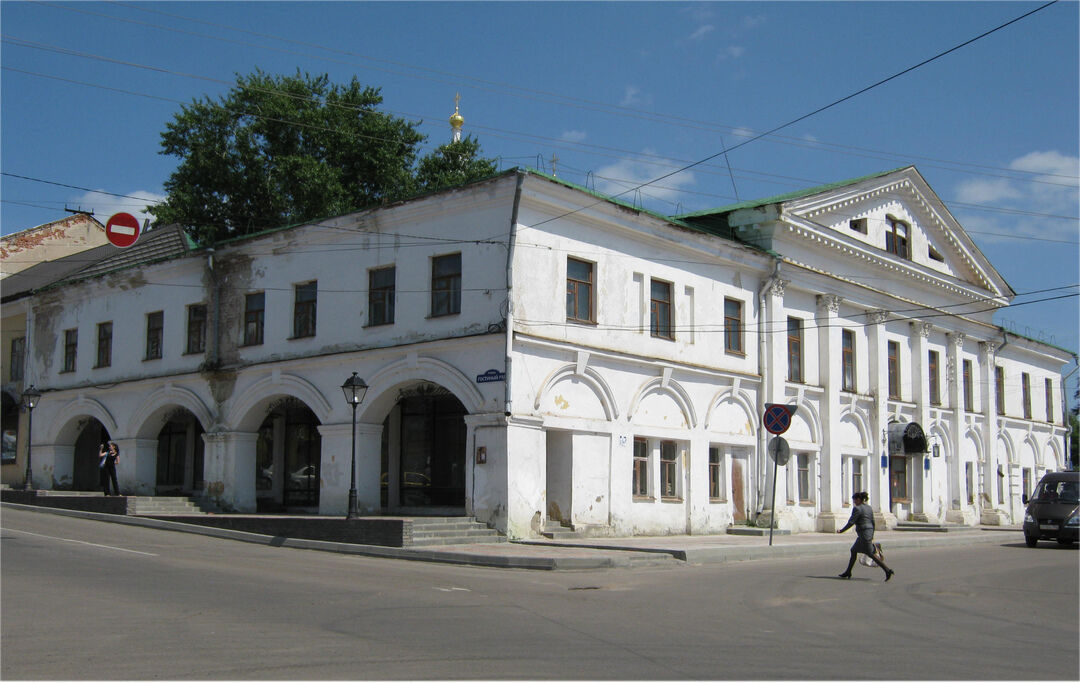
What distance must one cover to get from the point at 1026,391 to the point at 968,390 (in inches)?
283

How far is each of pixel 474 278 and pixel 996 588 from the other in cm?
1230

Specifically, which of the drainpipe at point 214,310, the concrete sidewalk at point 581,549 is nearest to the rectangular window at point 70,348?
the drainpipe at point 214,310

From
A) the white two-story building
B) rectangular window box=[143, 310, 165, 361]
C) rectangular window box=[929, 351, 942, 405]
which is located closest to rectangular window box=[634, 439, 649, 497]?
the white two-story building

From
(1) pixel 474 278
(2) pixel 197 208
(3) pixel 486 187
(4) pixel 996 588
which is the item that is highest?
(2) pixel 197 208

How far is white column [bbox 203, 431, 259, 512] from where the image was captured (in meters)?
27.8

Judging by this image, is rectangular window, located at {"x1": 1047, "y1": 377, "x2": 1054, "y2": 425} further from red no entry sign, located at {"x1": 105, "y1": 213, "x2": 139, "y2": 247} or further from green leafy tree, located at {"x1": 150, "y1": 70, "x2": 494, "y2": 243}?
red no entry sign, located at {"x1": 105, "y1": 213, "x2": 139, "y2": 247}

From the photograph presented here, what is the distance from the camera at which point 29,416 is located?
110 ft

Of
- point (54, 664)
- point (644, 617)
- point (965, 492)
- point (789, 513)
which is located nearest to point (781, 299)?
point (789, 513)

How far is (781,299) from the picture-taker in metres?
29.8

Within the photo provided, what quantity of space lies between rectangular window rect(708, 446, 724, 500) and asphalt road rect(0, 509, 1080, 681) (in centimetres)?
956

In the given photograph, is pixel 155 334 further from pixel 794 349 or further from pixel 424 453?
pixel 794 349

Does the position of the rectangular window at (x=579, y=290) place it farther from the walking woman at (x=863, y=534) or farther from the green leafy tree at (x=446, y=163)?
the green leafy tree at (x=446, y=163)

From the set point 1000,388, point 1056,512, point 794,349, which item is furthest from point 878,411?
point 1000,388

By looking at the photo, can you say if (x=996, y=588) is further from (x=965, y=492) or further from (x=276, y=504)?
→ (x=965, y=492)
